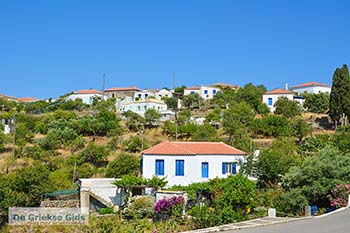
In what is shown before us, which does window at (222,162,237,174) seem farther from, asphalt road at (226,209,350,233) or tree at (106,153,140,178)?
asphalt road at (226,209,350,233)

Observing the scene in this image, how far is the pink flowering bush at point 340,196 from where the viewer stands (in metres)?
19.3

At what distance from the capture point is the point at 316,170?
72.3 ft

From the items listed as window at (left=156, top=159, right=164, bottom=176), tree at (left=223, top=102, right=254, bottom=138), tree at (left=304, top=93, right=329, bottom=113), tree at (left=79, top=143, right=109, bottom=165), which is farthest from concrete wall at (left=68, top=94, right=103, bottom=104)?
window at (left=156, top=159, right=164, bottom=176)

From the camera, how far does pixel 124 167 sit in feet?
128

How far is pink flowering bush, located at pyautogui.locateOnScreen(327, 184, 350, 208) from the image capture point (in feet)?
63.3

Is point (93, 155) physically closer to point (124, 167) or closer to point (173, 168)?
point (124, 167)

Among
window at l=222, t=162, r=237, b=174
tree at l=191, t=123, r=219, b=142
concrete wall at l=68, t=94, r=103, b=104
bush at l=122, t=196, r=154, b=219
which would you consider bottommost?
bush at l=122, t=196, r=154, b=219

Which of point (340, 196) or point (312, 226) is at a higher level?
point (340, 196)

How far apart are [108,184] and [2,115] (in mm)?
43678

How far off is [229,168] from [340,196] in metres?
13.3

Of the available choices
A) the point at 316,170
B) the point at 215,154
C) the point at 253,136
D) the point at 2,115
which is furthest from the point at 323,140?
the point at 2,115

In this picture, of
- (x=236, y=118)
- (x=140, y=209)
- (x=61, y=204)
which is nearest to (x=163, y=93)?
(x=236, y=118)

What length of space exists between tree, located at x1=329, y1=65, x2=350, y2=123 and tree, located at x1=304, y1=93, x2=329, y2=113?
447 inches

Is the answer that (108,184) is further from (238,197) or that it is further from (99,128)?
(99,128)
